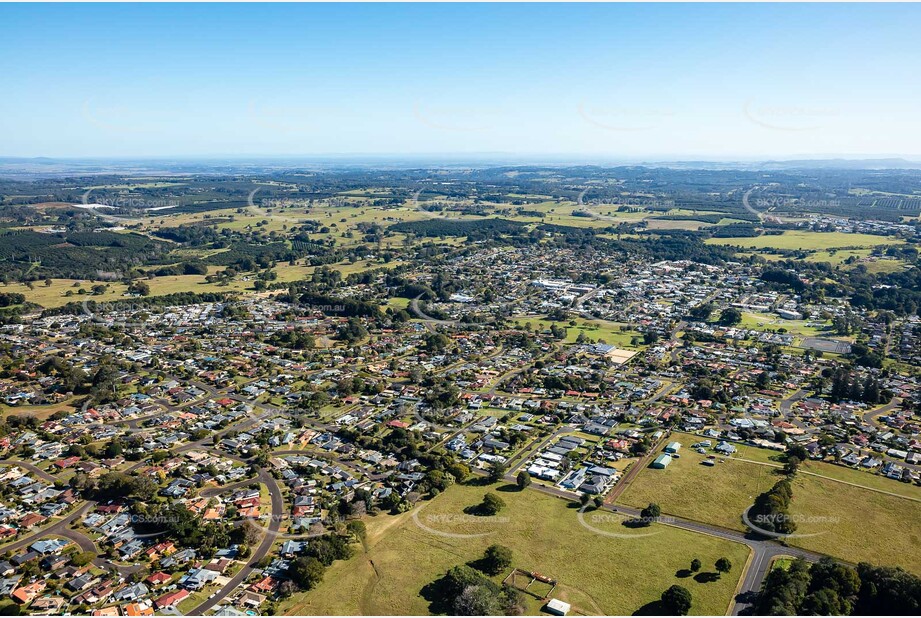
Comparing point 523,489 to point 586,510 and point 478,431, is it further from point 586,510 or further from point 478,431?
point 478,431

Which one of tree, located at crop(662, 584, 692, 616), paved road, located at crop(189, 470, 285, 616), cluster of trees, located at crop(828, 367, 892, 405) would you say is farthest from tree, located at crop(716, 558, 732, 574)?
cluster of trees, located at crop(828, 367, 892, 405)

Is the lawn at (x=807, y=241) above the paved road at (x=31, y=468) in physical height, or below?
above

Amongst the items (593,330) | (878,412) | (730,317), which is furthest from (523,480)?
(730,317)

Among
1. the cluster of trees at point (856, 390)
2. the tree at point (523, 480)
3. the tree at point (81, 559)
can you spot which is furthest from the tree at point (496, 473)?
the cluster of trees at point (856, 390)

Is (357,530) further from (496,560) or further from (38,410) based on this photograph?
(38,410)

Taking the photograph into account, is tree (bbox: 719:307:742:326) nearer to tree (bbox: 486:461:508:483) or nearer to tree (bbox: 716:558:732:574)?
tree (bbox: 486:461:508:483)

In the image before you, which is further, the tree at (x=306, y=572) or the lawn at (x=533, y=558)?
the tree at (x=306, y=572)

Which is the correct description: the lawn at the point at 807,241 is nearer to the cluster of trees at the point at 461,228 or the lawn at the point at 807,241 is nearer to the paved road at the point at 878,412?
the cluster of trees at the point at 461,228
